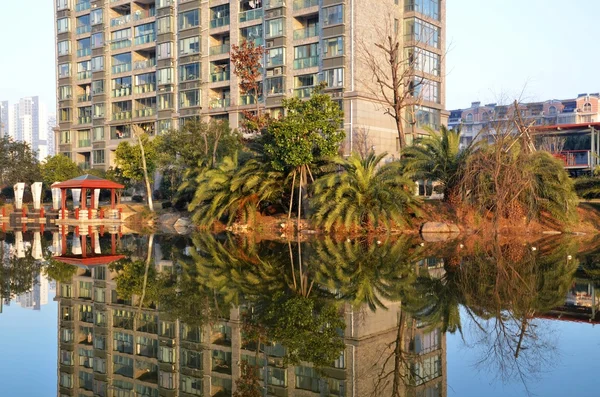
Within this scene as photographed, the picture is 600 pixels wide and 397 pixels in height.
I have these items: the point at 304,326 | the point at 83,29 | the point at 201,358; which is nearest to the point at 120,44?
the point at 83,29

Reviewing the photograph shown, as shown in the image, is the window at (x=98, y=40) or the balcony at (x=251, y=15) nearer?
the balcony at (x=251, y=15)

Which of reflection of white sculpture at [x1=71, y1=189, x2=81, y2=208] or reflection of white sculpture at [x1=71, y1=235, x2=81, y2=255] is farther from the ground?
reflection of white sculpture at [x1=71, y1=189, x2=81, y2=208]

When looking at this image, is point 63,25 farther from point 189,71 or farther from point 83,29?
point 189,71

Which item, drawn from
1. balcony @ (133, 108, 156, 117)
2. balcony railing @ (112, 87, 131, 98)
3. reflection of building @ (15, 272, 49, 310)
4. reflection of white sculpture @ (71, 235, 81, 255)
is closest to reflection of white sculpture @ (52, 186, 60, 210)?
balcony @ (133, 108, 156, 117)

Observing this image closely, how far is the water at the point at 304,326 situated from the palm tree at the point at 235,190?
12008 millimetres

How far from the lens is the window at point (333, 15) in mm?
49906

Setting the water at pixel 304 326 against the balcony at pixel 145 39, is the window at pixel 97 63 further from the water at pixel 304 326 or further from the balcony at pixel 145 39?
the water at pixel 304 326

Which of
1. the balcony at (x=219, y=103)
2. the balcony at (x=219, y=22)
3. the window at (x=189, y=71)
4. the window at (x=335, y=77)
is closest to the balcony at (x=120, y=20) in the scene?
the window at (x=189, y=71)

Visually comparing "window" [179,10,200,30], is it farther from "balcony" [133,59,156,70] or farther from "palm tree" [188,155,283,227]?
"palm tree" [188,155,283,227]

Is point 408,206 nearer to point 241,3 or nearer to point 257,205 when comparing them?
point 257,205

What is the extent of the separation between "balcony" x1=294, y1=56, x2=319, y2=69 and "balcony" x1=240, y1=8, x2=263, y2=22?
5.80 m

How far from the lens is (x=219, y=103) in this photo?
58.0 meters

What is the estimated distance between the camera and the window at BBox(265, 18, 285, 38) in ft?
175

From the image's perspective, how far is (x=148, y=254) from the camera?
22438 mm
